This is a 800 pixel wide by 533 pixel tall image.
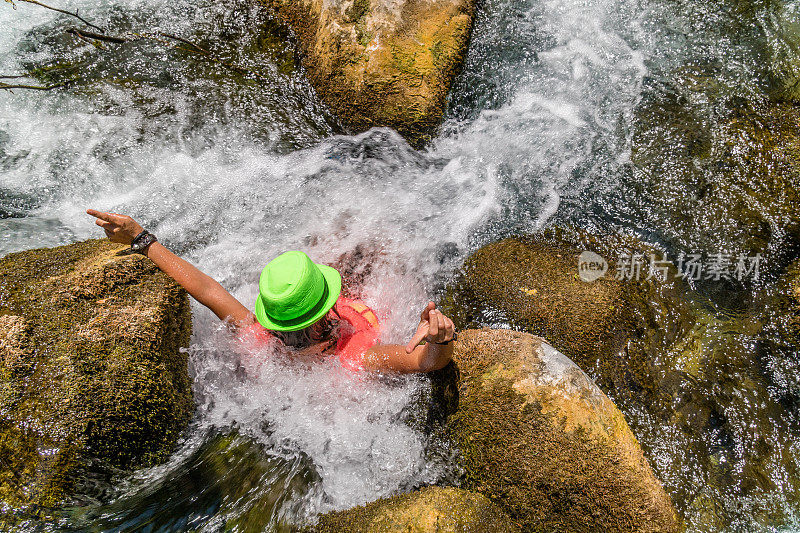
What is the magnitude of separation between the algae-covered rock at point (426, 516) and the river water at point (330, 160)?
1.29 feet

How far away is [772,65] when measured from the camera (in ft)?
13.3

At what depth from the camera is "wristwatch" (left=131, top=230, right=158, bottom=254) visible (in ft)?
10.2

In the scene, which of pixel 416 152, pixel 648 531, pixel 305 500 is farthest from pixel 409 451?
pixel 416 152

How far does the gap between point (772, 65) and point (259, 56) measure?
15.8 feet

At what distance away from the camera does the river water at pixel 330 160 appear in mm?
3281

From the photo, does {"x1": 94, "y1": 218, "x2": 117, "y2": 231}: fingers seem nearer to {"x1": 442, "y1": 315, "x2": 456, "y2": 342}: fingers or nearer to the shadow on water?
the shadow on water

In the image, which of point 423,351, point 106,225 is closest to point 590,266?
point 423,351

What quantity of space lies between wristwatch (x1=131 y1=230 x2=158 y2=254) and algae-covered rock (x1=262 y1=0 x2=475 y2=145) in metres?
2.11

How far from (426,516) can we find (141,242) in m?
2.52

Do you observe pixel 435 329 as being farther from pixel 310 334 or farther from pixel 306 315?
pixel 310 334

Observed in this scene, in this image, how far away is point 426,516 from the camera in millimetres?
2408

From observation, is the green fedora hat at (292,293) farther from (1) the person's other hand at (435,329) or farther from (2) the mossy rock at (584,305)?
(2) the mossy rock at (584,305)
